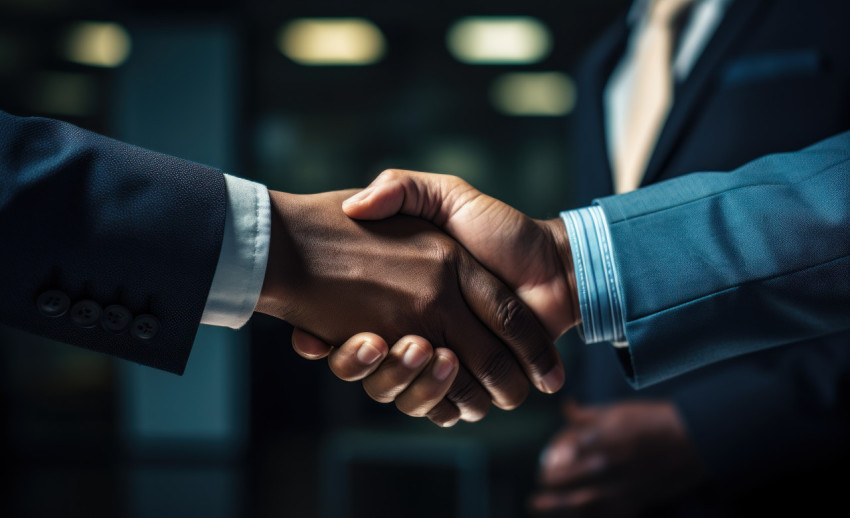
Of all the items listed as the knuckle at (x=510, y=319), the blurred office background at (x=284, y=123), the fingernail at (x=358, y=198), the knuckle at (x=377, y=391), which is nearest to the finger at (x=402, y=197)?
the fingernail at (x=358, y=198)

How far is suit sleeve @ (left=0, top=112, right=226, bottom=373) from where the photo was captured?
869 mm

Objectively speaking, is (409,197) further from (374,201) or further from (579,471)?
(579,471)

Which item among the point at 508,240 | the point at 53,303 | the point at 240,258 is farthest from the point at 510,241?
the point at 53,303

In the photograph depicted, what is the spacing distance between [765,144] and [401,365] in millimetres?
1084

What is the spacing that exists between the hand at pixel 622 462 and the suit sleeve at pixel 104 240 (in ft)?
3.45

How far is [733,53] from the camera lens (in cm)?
153

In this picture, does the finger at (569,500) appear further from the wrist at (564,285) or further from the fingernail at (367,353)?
the fingernail at (367,353)

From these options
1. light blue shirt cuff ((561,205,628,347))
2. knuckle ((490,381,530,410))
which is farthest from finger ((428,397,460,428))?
light blue shirt cuff ((561,205,628,347))

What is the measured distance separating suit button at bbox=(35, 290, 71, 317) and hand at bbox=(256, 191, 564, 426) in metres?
0.31

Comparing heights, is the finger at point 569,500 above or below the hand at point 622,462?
below

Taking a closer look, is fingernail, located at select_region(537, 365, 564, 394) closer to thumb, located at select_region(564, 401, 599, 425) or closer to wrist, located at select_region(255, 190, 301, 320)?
thumb, located at select_region(564, 401, 599, 425)

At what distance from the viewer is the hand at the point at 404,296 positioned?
1110 millimetres

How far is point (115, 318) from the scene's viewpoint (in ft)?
3.04

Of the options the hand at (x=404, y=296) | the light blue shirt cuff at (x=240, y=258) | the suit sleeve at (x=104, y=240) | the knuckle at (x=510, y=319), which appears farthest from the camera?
the knuckle at (x=510, y=319)
